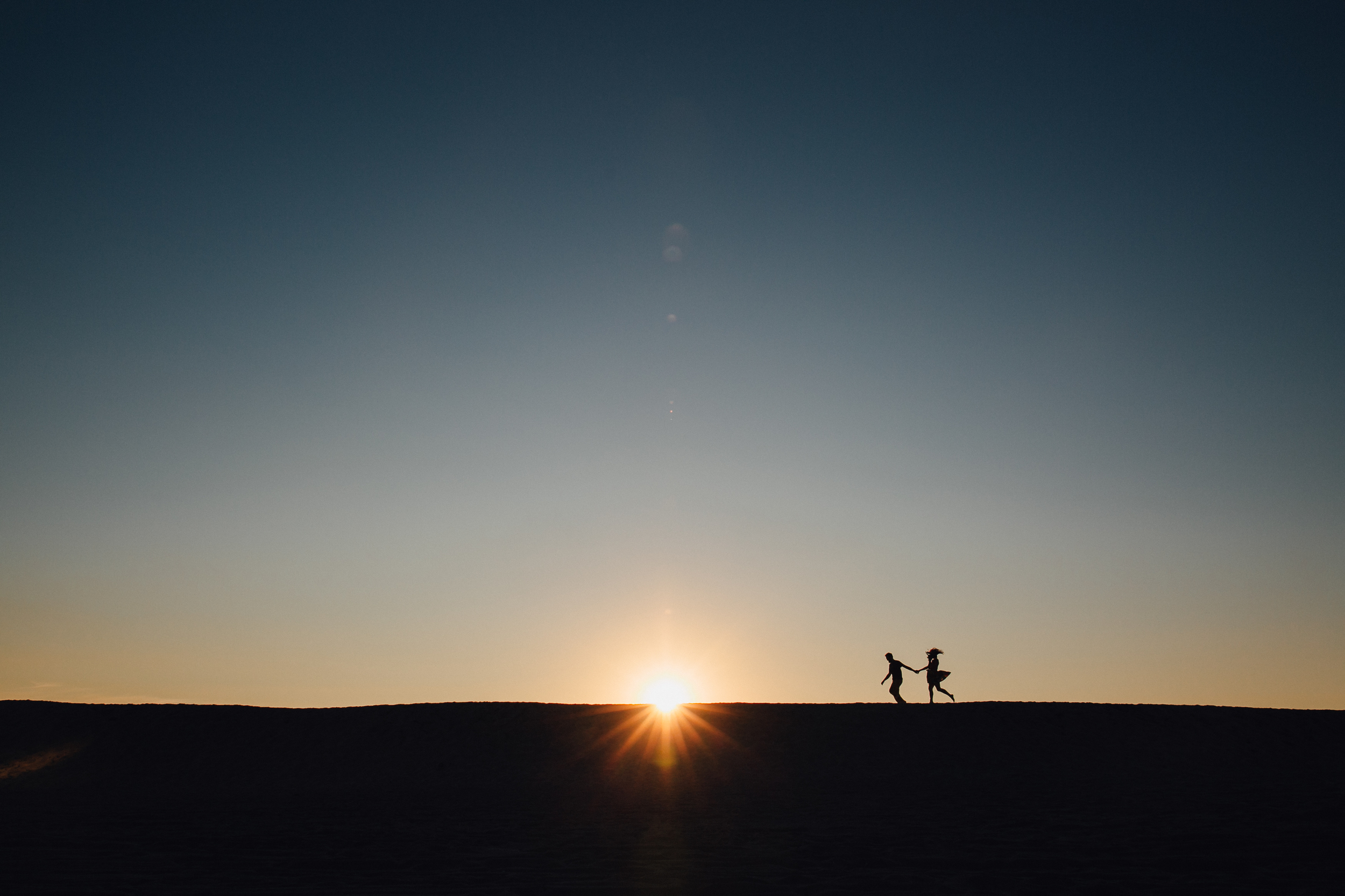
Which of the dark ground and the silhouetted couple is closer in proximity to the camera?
the dark ground

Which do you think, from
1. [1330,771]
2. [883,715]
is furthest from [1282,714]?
[883,715]

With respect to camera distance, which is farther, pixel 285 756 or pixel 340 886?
pixel 285 756

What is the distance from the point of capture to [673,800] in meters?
15.3

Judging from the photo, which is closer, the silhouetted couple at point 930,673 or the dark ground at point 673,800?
the dark ground at point 673,800

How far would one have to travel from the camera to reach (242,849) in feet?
32.6

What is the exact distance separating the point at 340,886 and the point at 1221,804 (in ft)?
38.3

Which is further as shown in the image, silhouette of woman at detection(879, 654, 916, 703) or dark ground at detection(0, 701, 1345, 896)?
silhouette of woman at detection(879, 654, 916, 703)

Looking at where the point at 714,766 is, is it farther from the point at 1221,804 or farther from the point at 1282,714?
the point at 1282,714

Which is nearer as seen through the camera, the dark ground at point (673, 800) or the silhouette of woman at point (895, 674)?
the dark ground at point (673, 800)

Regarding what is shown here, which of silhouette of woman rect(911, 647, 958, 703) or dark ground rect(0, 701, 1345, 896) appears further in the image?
silhouette of woman rect(911, 647, 958, 703)

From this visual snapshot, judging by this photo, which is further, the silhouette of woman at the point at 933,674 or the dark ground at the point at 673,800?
the silhouette of woman at the point at 933,674

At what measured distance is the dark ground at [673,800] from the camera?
812 centimetres

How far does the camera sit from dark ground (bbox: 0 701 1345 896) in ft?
26.6

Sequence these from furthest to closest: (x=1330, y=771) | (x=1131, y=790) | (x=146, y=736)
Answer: (x=146, y=736) < (x=1330, y=771) < (x=1131, y=790)
